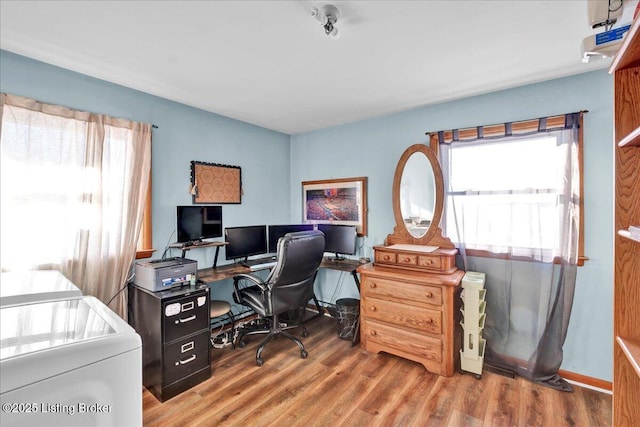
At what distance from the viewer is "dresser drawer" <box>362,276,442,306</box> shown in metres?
2.31

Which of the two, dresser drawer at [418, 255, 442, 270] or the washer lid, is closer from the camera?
the washer lid

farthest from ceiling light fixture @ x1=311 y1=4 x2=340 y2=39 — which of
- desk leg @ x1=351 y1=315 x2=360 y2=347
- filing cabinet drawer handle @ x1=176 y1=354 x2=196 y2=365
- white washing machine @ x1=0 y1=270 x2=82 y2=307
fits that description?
desk leg @ x1=351 y1=315 x2=360 y2=347

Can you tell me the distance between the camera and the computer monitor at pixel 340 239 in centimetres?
319

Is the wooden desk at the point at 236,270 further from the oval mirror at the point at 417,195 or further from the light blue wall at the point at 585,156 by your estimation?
the oval mirror at the point at 417,195

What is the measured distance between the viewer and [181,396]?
6.75 ft

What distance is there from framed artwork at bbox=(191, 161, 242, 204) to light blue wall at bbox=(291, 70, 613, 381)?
1.54 metres

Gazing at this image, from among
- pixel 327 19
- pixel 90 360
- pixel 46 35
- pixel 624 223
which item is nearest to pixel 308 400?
pixel 90 360

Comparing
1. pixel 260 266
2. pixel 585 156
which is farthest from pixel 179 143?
pixel 585 156

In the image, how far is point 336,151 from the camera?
11.7 feet

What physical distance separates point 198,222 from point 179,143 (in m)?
0.79

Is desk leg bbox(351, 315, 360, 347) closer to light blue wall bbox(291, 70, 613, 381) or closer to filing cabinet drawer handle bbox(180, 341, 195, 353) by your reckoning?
light blue wall bbox(291, 70, 613, 381)

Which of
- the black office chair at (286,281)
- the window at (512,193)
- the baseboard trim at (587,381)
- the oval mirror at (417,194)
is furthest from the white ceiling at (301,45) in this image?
the baseboard trim at (587,381)

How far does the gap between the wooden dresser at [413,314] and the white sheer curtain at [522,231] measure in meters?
0.34

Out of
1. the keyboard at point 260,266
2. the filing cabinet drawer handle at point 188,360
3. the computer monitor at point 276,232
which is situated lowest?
the filing cabinet drawer handle at point 188,360
